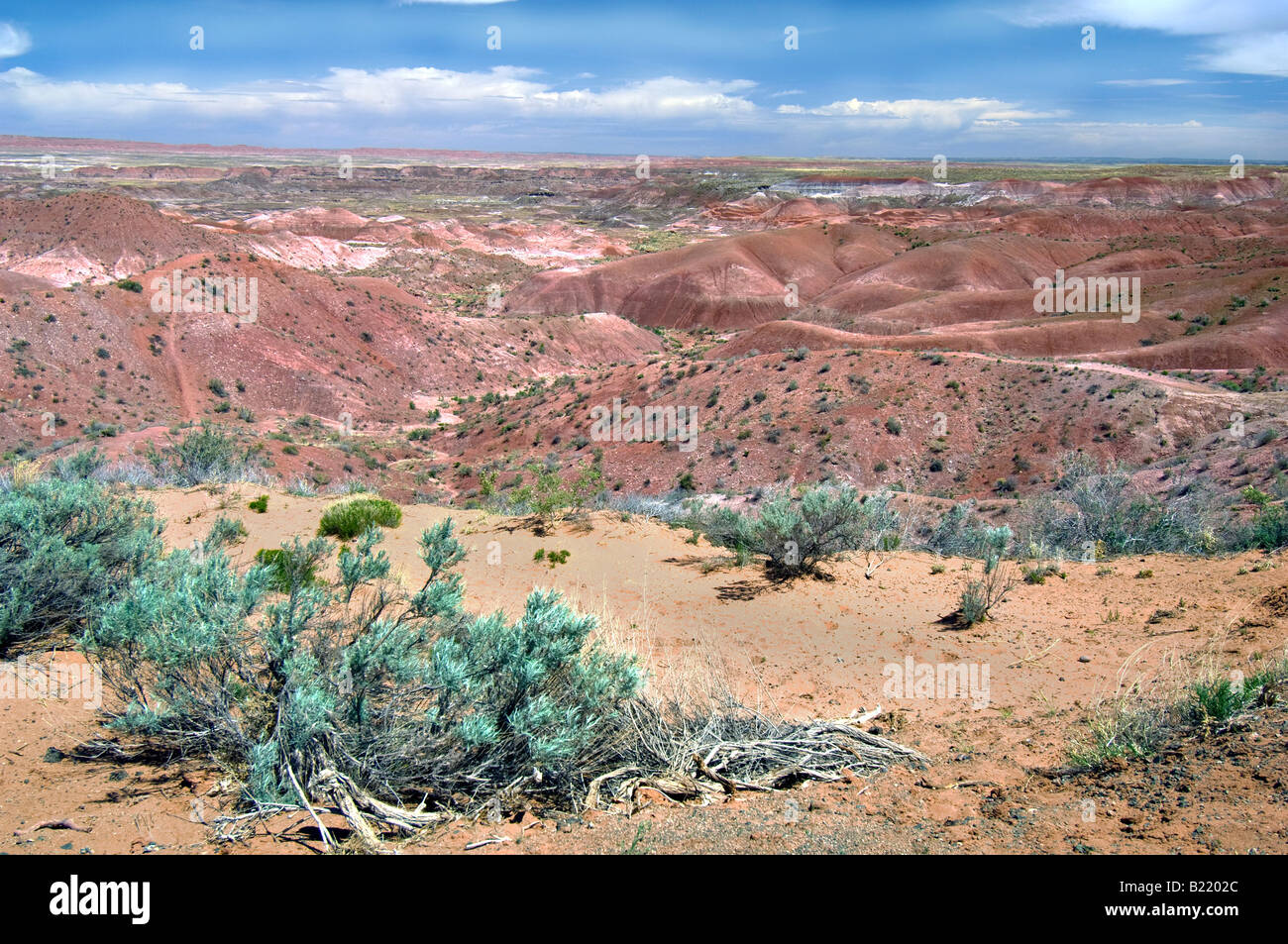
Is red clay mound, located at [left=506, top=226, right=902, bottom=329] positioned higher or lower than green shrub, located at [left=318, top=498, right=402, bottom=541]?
higher

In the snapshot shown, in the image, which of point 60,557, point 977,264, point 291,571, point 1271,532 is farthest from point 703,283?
point 291,571

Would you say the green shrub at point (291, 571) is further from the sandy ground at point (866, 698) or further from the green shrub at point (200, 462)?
the green shrub at point (200, 462)

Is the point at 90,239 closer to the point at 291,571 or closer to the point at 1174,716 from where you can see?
the point at 291,571

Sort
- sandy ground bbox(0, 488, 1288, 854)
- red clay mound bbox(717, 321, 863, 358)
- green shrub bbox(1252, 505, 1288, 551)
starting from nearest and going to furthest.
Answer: sandy ground bbox(0, 488, 1288, 854), green shrub bbox(1252, 505, 1288, 551), red clay mound bbox(717, 321, 863, 358)

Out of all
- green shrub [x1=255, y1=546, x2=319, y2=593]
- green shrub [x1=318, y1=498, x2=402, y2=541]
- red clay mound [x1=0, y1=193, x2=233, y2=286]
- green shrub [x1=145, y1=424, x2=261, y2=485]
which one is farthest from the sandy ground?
red clay mound [x1=0, y1=193, x2=233, y2=286]

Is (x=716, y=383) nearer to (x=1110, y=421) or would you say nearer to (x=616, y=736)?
(x=1110, y=421)

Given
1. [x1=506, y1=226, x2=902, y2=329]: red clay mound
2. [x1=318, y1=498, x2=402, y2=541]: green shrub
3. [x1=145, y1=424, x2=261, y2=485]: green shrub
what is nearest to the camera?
[x1=318, y1=498, x2=402, y2=541]: green shrub

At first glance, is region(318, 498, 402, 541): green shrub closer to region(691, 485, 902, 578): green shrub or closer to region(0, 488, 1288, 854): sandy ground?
region(0, 488, 1288, 854): sandy ground

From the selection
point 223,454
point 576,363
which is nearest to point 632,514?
point 223,454
